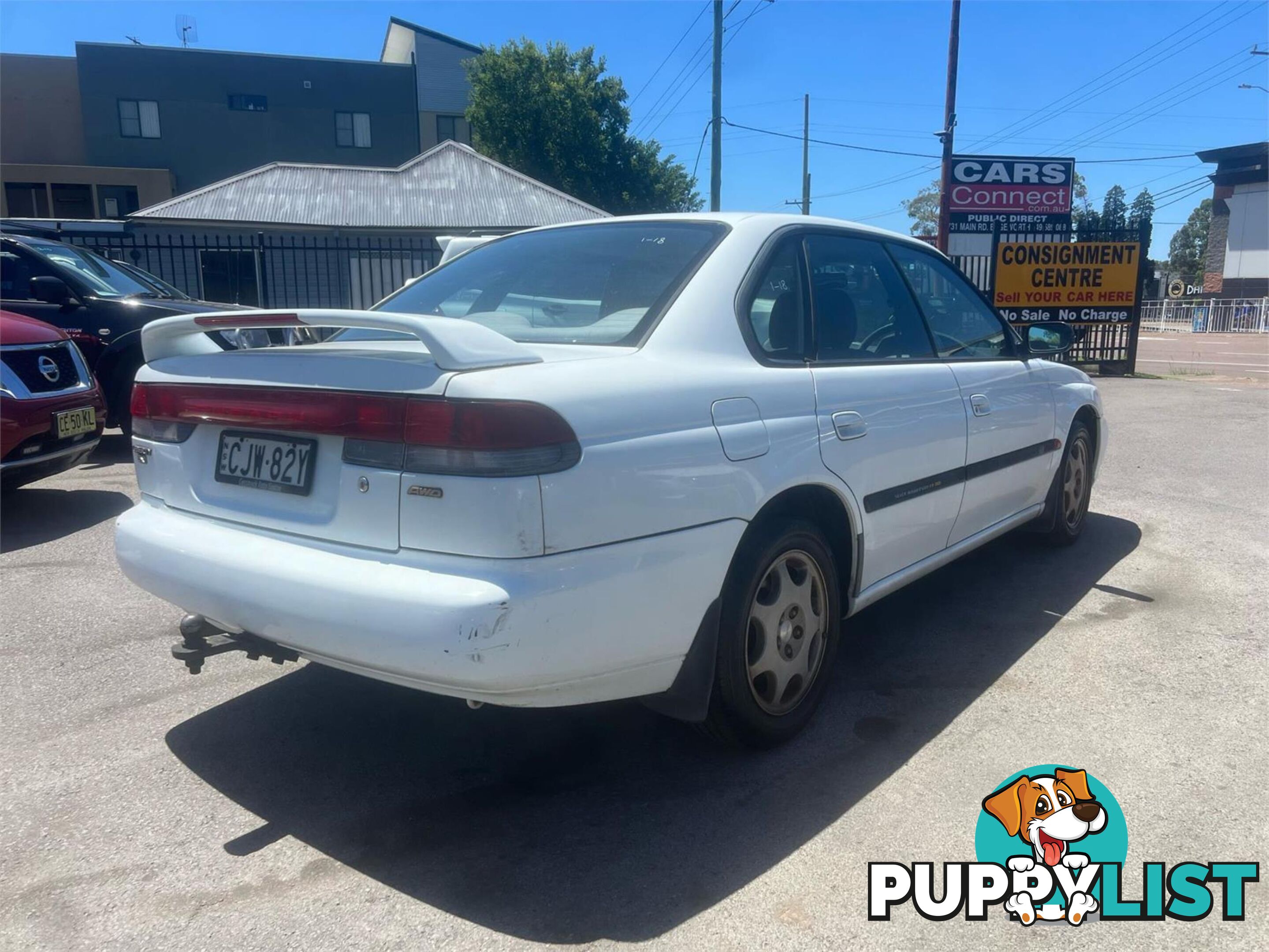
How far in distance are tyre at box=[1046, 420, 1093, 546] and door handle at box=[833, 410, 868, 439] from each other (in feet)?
7.41

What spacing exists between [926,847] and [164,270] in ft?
71.8

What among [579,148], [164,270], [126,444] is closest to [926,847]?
[126,444]

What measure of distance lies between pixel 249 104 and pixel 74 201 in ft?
22.9

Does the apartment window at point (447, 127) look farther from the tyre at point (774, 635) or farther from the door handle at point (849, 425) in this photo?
the tyre at point (774, 635)

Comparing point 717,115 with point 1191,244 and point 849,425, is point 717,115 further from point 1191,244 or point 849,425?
point 1191,244

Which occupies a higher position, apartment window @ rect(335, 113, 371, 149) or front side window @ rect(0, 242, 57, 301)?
apartment window @ rect(335, 113, 371, 149)

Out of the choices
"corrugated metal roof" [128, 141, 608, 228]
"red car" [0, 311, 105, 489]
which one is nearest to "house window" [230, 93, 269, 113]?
"corrugated metal roof" [128, 141, 608, 228]

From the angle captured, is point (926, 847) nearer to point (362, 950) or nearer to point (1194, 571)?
point (362, 950)

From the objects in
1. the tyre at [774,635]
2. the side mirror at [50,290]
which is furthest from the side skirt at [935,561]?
the side mirror at [50,290]

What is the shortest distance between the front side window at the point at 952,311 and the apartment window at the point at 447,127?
37.0 m

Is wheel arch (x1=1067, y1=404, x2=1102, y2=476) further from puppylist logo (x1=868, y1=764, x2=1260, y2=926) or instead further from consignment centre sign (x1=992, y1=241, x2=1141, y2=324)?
consignment centre sign (x1=992, y1=241, x2=1141, y2=324)

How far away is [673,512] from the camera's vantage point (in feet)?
7.86

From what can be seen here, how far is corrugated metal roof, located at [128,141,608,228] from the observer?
62.0ft

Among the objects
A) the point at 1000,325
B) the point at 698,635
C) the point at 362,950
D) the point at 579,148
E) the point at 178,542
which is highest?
the point at 579,148
